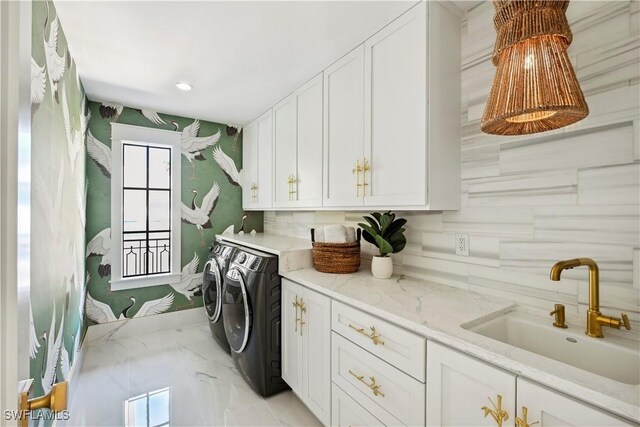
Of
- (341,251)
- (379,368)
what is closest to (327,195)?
(341,251)

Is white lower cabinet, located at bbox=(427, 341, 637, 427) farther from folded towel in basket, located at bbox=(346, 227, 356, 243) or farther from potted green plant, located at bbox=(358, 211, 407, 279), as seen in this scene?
folded towel in basket, located at bbox=(346, 227, 356, 243)

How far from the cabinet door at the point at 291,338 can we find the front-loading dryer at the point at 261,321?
0.18 ft

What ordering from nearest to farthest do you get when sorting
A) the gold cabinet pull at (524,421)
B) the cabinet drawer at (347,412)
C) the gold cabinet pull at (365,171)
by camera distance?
the gold cabinet pull at (524,421) < the cabinet drawer at (347,412) < the gold cabinet pull at (365,171)

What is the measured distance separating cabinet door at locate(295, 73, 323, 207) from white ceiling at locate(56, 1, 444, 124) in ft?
0.43

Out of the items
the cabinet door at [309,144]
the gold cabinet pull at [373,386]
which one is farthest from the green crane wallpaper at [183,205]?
the gold cabinet pull at [373,386]

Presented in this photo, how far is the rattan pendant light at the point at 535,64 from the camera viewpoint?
0.95m

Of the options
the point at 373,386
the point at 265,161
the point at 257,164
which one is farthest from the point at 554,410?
the point at 257,164

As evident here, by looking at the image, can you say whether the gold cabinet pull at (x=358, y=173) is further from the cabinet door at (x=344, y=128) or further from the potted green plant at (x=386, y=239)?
the potted green plant at (x=386, y=239)

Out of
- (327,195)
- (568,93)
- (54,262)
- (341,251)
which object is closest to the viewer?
(568,93)

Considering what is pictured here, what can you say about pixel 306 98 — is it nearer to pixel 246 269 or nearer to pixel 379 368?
pixel 246 269

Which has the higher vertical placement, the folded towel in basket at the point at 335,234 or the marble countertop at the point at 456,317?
the folded towel in basket at the point at 335,234

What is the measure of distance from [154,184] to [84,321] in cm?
146

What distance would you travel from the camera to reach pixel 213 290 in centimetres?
278

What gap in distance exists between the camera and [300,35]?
70.3 inches
